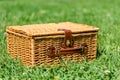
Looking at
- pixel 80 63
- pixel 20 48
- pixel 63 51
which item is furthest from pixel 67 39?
pixel 20 48

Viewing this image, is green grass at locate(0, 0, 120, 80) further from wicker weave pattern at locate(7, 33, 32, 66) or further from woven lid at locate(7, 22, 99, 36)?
woven lid at locate(7, 22, 99, 36)

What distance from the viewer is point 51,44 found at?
5.34 m

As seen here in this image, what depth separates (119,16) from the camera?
977 cm

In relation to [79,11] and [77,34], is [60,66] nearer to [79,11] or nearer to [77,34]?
[77,34]

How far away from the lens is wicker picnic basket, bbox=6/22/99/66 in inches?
206

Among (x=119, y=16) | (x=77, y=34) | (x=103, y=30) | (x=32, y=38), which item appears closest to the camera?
(x=32, y=38)

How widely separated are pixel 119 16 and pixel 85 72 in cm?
516

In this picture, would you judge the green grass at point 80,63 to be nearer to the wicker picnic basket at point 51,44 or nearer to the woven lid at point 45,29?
the wicker picnic basket at point 51,44

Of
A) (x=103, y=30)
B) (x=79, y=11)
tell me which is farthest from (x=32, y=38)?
(x=79, y=11)

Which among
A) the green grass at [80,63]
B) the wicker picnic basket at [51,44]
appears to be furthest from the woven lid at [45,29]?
the green grass at [80,63]

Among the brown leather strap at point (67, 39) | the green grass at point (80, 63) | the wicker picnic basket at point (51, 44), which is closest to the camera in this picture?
the green grass at point (80, 63)

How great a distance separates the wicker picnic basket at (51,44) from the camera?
5234 mm

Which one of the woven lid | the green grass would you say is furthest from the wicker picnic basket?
the green grass

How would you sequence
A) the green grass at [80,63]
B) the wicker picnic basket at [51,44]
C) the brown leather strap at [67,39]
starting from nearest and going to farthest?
the green grass at [80,63], the wicker picnic basket at [51,44], the brown leather strap at [67,39]
